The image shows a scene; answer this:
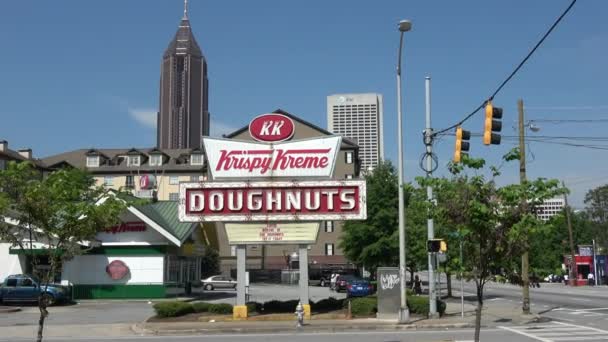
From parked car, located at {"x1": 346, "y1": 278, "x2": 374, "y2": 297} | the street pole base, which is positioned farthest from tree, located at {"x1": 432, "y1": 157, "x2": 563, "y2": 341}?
parked car, located at {"x1": 346, "y1": 278, "x2": 374, "y2": 297}

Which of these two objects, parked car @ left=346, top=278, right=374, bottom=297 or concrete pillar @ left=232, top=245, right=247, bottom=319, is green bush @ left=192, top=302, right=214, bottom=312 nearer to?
concrete pillar @ left=232, top=245, right=247, bottom=319

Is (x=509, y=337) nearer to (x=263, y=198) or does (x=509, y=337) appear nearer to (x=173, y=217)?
(x=263, y=198)

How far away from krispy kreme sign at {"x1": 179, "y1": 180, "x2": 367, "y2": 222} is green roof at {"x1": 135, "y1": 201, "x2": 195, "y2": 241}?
1469 cm

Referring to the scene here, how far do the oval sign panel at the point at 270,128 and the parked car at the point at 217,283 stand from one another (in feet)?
117

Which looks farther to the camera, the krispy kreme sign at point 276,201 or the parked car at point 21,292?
the parked car at point 21,292

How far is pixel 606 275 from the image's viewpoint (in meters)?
71.0

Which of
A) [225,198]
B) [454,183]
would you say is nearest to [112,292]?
[225,198]

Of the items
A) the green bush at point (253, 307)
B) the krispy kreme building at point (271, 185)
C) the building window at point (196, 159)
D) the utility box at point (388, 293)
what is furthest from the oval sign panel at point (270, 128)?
the building window at point (196, 159)

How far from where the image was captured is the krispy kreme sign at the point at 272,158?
26.3m

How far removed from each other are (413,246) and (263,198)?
20.2 meters

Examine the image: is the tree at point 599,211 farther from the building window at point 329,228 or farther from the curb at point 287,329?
the curb at point 287,329

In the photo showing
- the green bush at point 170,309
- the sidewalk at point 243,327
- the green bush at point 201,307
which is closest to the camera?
the sidewalk at point 243,327

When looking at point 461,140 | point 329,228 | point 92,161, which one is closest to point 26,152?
point 92,161

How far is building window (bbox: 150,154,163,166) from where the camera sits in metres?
94.8
